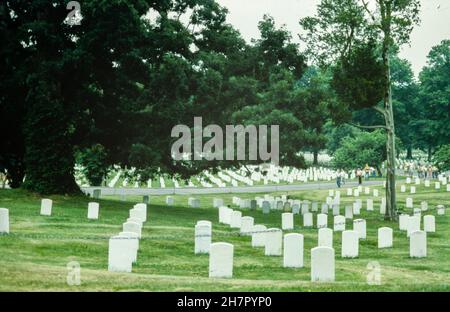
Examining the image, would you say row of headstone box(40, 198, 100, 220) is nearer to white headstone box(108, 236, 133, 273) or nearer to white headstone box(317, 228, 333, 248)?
white headstone box(317, 228, 333, 248)

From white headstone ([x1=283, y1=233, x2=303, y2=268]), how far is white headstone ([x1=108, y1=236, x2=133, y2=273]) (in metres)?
3.63

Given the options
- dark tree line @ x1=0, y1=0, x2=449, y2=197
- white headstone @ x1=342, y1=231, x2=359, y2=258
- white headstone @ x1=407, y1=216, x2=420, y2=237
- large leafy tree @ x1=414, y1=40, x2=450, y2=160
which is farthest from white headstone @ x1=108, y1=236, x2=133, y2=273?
large leafy tree @ x1=414, y1=40, x2=450, y2=160

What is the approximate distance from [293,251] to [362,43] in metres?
16.6

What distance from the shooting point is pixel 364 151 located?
2569 inches

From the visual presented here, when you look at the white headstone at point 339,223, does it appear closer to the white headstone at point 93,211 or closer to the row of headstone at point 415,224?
the row of headstone at point 415,224

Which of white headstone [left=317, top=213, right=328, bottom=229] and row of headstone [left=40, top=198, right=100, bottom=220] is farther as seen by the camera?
white headstone [left=317, top=213, right=328, bottom=229]

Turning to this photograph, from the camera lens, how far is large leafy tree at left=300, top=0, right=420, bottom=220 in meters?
29.4

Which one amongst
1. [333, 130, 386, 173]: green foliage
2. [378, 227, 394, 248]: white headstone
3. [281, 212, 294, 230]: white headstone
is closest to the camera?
[378, 227, 394, 248]: white headstone

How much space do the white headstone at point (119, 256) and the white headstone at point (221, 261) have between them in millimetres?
1760

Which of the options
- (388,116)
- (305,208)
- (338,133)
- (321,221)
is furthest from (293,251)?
(338,133)

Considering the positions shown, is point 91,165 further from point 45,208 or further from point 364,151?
point 364,151

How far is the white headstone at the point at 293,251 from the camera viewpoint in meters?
15.5

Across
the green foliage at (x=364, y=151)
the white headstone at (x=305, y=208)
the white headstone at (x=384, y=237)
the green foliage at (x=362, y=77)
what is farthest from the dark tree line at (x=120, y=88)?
the green foliage at (x=364, y=151)
